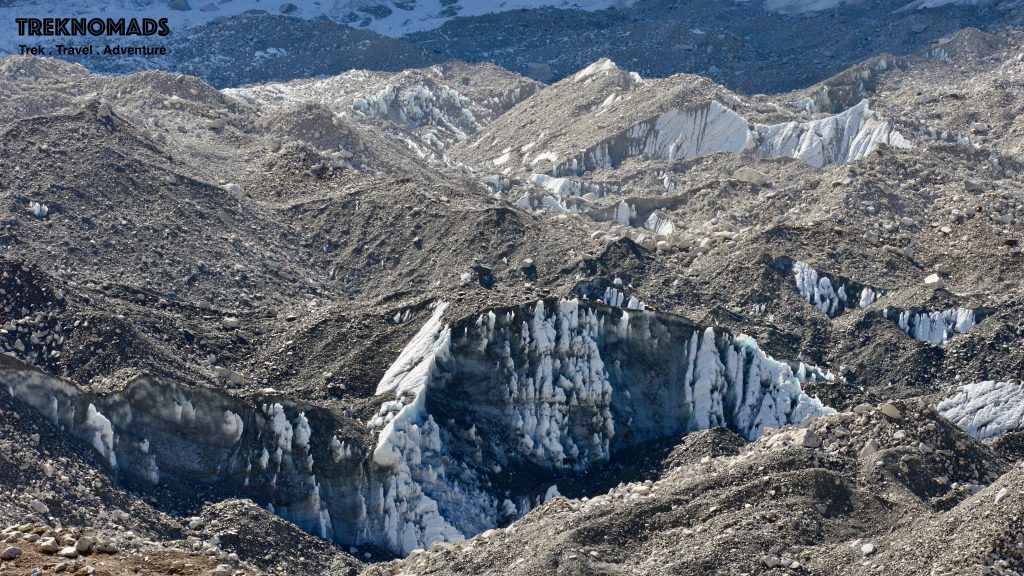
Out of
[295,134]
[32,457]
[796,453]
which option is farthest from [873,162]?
[32,457]

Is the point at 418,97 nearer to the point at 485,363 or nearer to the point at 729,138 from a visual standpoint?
the point at 729,138

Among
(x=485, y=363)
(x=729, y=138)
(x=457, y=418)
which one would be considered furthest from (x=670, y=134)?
(x=457, y=418)

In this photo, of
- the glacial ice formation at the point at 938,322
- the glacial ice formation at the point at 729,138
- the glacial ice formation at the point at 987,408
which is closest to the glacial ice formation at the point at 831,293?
the glacial ice formation at the point at 938,322

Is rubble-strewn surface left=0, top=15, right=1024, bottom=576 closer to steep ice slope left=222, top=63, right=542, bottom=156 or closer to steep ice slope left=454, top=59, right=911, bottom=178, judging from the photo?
steep ice slope left=454, top=59, right=911, bottom=178

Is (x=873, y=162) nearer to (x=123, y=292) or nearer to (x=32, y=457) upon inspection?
(x=123, y=292)

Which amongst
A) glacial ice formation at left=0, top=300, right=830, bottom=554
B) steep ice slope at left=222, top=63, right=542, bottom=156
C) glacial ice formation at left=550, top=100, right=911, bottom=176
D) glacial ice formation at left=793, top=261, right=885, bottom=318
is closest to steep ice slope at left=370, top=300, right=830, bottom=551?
glacial ice formation at left=0, top=300, right=830, bottom=554
